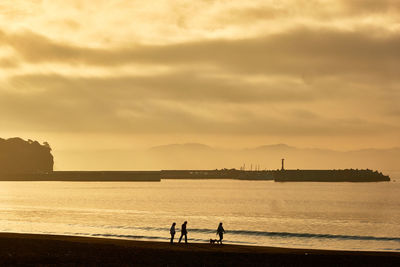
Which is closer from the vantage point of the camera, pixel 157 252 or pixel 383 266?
pixel 383 266

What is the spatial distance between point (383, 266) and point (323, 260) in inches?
150

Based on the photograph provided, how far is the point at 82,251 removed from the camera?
39406 mm

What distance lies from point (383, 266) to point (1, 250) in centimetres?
2505

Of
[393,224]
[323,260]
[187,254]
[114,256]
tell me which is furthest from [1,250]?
[393,224]

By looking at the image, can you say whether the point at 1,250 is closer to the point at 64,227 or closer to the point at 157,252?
the point at 157,252

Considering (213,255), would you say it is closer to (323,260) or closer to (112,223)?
(323,260)

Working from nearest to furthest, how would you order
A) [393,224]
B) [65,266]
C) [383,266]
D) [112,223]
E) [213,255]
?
[65,266]
[383,266]
[213,255]
[112,223]
[393,224]

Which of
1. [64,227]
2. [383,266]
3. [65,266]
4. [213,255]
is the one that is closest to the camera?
[65,266]

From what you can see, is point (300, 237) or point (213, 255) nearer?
point (213, 255)

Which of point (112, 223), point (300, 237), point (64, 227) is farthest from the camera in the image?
point (112, 223)

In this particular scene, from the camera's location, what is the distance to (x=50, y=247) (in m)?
41.6

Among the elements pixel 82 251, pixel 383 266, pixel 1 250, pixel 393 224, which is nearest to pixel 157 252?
pixel 82 251

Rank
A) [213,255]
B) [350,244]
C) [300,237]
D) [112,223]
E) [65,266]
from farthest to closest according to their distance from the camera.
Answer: [112,223]
[300,237]
[350,244]
[213,255]
[65,266]

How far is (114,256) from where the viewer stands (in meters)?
37.1
